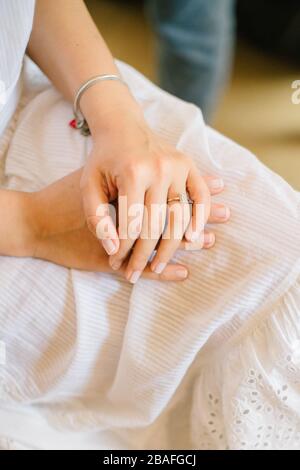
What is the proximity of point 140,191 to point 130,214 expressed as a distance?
27 mm

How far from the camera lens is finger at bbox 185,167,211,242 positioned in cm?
59

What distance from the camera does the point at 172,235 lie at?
593 mm

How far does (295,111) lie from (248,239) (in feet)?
3.25

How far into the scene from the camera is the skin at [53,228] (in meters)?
0.63

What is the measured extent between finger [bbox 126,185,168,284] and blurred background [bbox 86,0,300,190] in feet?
2.33

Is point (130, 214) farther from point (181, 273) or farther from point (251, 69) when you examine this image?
point (251, 69)

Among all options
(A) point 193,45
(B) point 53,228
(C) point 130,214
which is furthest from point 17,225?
(A) point 193,45

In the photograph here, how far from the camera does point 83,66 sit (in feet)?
2.31

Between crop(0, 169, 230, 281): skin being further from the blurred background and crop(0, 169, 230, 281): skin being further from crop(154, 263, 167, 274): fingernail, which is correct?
the blurred background

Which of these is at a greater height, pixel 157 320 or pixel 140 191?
pixel 140 191

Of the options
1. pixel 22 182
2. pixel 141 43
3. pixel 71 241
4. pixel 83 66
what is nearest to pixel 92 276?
pixel 71 241

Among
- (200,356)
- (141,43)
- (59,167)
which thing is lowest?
(141,43)

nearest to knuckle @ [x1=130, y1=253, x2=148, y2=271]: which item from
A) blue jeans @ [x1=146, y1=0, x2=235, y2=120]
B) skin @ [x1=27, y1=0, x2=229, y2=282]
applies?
skin @ [x1=27, y1=0, x2=229, y2=282]

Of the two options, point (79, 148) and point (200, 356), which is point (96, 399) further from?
point (79, 148)
